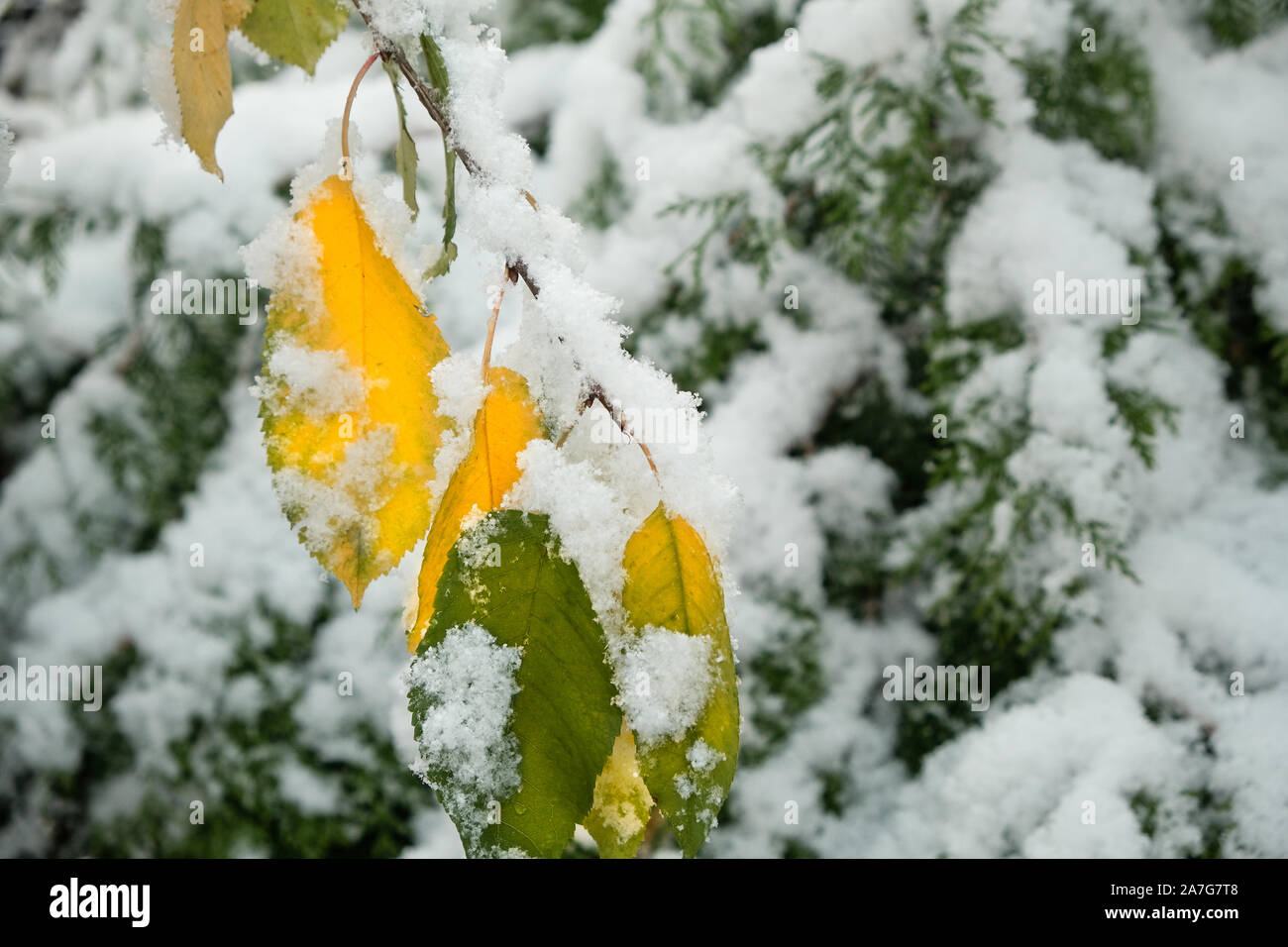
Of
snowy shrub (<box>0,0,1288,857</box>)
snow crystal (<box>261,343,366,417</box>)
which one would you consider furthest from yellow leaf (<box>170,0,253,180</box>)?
snow crystal (<box>261,343,366,417</box>)

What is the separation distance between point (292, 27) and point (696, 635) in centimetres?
36

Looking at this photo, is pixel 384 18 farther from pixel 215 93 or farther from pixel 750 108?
pixel 750 108

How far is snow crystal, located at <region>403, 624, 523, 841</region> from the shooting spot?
282mm

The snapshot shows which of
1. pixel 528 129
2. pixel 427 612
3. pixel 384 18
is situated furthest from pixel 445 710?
pixel 528 129

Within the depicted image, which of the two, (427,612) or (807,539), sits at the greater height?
(807,539)

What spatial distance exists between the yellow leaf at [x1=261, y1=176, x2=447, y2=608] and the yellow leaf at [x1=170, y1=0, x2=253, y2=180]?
4.1 inches

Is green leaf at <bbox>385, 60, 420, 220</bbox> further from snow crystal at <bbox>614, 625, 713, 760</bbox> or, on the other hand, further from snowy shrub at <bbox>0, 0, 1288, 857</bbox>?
snow crystal at <bbox>614, 625, 713, 760</bbox>

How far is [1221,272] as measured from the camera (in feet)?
3.09

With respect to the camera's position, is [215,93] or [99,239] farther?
[99,239]

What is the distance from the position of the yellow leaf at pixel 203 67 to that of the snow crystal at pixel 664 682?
0.91ft

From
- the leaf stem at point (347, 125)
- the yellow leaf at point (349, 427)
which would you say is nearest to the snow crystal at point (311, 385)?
the yellow leaf at point (349, 427)

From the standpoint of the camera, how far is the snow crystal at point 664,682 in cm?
30

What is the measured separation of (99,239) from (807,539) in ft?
4.45

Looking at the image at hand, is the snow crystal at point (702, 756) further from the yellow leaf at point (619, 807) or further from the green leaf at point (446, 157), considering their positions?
the green leaf at point (446, 157)
